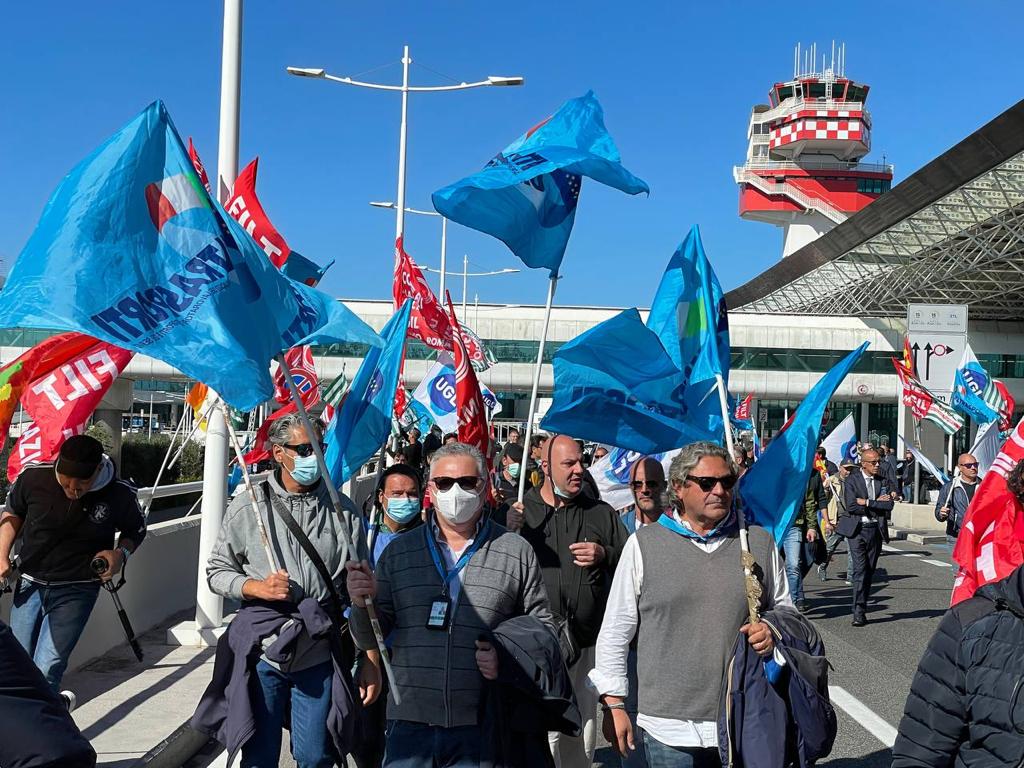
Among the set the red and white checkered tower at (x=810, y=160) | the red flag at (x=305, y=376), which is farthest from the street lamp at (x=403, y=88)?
the red and white checkered tower at (x=810, y=160)

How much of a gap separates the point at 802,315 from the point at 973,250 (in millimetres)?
19186

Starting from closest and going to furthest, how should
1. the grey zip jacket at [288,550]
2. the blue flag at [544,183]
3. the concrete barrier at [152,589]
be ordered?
the grey zip jacket at [288,550], the blue flag at [544,183], the concrete barrier at [152,589]

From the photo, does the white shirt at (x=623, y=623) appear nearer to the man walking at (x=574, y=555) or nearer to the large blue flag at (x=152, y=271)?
the man walking at (x=574, y=555)

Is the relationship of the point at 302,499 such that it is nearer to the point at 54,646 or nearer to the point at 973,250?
the point at 54,646

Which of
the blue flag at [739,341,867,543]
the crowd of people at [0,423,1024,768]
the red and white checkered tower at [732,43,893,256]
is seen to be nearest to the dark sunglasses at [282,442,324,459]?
the crowd of people at [0,423,1024,768]

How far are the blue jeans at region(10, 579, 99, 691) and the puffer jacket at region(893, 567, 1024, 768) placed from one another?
4.37 m

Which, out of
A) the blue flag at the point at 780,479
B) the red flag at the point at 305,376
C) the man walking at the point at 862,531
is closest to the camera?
the blue flag at the point at 780,479

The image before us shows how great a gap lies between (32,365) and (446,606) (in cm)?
496

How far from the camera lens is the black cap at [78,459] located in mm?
6023

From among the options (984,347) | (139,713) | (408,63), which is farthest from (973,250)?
(139,713)

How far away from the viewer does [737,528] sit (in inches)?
170

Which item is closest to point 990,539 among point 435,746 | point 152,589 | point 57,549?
point 435,746

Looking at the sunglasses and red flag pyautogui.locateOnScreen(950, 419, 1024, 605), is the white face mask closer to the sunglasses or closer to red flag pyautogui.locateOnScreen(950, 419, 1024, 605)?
the sunglasses

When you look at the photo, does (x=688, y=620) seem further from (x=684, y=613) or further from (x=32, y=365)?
(x=32, y=365)
